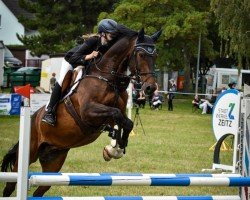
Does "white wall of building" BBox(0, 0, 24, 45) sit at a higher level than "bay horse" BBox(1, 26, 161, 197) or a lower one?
higher

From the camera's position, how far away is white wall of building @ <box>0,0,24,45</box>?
71.7 metres

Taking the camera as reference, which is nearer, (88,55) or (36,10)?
(88,55)

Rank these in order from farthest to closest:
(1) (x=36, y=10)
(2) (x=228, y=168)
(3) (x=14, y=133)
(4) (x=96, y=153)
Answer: (1) (x=36, y=10)
(3) (x=14, y=133)
(4) (x=96, y=153)
(2) (x=228, y=168)

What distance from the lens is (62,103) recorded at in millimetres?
8203

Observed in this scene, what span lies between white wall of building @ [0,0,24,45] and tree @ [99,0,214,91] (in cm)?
2920

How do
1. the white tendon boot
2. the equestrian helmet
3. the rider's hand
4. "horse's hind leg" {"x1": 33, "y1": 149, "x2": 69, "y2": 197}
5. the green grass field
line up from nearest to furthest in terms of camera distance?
1. the white tendon boot
2. the equestrian helmet
3. the rider's hand
4. "horse's hind leg" {"x1": 33, "y1": 149, "x2": 69, "y2": 197}
5. the green grass field

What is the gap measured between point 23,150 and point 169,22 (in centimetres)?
3711

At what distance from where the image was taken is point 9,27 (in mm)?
71812

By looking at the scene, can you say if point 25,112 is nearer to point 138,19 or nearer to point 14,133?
point 14,133

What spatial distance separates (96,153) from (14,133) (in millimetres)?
4738

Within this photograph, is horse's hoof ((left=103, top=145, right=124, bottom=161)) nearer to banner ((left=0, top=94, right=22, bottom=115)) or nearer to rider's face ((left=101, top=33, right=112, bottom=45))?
rider's face ((left=101, top=33, right=112, bottom=45))

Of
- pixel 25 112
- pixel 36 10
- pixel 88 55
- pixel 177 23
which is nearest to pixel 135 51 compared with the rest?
pixel 88 55

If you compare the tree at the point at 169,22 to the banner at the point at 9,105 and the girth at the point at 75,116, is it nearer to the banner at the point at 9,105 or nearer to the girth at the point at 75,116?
the banner at the point at 9,105

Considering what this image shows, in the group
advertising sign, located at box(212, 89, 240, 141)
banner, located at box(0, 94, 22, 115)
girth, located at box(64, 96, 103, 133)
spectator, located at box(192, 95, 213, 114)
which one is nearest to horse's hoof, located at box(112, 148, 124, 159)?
girth, located at box(64, 96, 103, 133)
